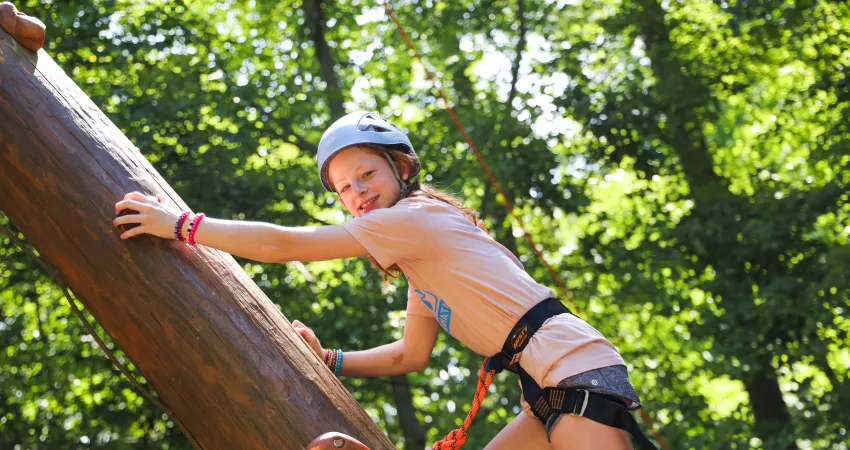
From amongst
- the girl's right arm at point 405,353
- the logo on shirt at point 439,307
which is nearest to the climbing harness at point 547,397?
the logo on shirt at point 439,307

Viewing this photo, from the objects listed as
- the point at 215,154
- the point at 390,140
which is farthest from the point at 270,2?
the point at 390,140

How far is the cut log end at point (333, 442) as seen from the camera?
1842 millimetres

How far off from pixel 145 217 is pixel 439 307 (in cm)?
80

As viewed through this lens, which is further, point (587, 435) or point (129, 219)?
point (587, 435)

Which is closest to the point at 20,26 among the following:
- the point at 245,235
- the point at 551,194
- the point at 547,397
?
the point at 245,235

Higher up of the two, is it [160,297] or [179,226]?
[179,226]

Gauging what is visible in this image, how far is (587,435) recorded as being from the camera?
2.13m

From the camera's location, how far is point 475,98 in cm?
850

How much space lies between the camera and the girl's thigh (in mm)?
2113

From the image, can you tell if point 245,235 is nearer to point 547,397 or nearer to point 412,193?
point 412,193

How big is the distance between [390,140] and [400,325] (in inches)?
193

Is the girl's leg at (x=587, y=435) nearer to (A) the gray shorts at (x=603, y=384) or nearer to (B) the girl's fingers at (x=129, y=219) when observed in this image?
(A) the gray shorts at (x=603, y=384)

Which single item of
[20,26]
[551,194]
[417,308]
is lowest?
[551,194]

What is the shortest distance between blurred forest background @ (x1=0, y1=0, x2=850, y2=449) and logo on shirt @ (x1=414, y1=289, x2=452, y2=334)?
14.3 ft
